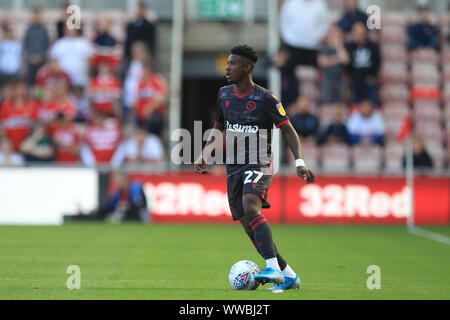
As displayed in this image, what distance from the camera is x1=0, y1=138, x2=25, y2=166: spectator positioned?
65.7 ft

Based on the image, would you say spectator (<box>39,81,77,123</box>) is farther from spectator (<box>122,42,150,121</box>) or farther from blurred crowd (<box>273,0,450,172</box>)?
blurred crowd (<box>273,0,450,172</box>)

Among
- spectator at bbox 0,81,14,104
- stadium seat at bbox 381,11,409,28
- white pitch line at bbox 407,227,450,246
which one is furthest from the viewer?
stadium seat at bbox 381,11,409,28

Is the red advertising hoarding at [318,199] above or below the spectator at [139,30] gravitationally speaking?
below

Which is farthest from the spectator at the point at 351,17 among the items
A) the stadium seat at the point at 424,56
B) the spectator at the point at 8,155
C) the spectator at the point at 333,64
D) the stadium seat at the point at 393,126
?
the spectator at the point at 8,155

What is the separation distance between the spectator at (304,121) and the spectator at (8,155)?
629cm

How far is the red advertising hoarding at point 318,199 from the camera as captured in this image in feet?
64.8

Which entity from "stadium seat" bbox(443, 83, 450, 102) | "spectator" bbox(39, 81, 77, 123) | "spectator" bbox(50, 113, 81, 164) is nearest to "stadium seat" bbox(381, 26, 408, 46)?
"stadium seat" bbox(443, 83, 450, 102)

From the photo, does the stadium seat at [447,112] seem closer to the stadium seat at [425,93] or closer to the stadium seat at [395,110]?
the stadium seat at [425,93]

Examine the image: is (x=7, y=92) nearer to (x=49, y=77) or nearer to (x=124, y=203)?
(x=49, y=77)

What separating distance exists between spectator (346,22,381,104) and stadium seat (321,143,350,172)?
4.49 feet
